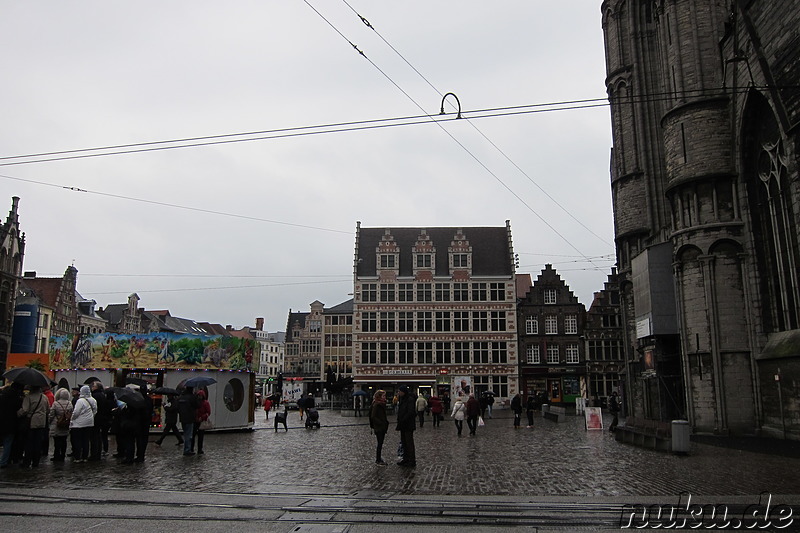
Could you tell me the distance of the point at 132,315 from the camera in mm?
90500

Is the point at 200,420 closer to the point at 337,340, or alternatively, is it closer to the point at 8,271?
the point at 8,271

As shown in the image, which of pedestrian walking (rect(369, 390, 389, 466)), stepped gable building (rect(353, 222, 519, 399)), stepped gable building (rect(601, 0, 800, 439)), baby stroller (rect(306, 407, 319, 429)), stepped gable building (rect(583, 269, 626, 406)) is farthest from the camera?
stepped gable building (rect(353, 222, 519, 399))

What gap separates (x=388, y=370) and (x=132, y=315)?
47953 mm

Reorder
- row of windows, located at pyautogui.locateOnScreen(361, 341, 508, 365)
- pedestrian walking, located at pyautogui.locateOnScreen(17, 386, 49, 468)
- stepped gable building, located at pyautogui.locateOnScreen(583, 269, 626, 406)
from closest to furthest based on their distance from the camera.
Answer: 1. pedestrian walking, located at pyautogui.locateOnScreen(17, 386, 49, 468)
2. stepped gable building, located at pyautogui.locateOnScreen(583, 269, 626, 406)
3. row of windows, located at pyautogui.locateOnScreen(361, 341, 508, 365)

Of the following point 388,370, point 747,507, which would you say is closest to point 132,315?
point 388,370

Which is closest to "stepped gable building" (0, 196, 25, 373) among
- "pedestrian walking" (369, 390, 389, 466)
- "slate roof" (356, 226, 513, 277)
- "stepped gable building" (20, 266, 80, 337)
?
"stepped gable building" (20, 266, 80, 337)

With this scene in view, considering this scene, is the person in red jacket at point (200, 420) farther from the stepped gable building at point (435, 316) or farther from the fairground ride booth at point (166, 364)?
the stepped gable building at point (435, 316)

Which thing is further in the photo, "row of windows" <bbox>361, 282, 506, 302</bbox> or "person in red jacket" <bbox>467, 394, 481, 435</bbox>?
"row of windows" <bbox>361, 282, 506, 302</bbox>

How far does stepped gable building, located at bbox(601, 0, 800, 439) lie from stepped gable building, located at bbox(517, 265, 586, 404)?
3200cm

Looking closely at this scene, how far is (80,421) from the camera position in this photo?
44.7ft

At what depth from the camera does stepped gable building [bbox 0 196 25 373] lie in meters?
51.0

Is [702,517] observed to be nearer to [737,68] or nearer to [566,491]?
[566,491]

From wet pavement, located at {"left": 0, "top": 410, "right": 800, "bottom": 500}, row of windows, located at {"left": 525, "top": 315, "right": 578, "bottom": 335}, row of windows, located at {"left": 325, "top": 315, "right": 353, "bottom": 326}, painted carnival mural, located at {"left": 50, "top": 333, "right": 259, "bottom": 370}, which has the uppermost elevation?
row of windows, located at {"left": 325, "top": 315, "right": 353, "bottom": 326}

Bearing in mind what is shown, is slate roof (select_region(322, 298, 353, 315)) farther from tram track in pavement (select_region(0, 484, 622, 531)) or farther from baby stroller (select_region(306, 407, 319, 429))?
tram track in pavement (select_region(0, 484, 622, 531))
